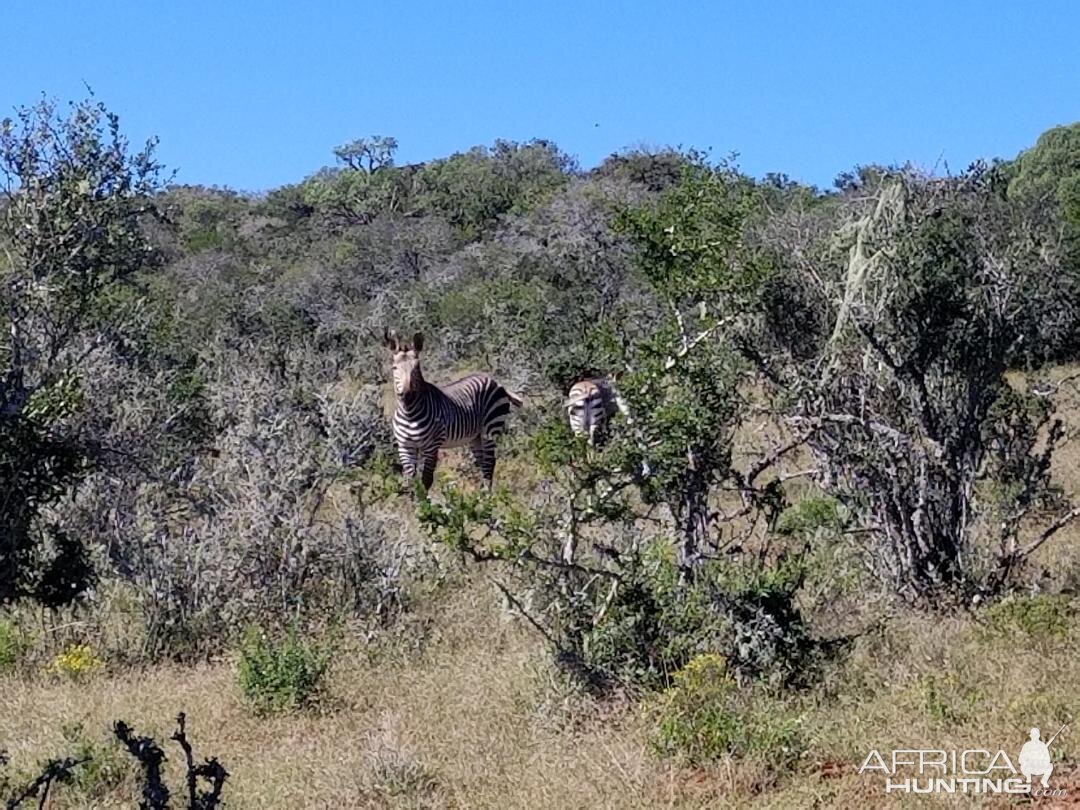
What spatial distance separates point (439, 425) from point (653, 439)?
7.92 m

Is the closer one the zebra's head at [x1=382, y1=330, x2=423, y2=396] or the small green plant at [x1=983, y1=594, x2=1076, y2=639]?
the small green plant at [x1=983, y1=594, x2=1076, y2=639]

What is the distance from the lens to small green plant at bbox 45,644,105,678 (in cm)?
775

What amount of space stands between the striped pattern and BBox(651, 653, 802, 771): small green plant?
831 centimetres

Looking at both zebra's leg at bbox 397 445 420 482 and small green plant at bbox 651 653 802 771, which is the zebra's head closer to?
zebra's leg at bbox 397 445 420 482

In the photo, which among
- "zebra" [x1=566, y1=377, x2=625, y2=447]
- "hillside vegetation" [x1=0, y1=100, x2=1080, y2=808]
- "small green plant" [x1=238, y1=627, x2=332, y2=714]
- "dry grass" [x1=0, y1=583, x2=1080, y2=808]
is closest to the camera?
"dry grass" [x1=0, y1=583, x2=1080, y2=808]

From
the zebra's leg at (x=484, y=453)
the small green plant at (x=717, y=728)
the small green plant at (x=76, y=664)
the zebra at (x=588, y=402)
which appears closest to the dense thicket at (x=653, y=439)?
the small green plant at (x=76, y=664)

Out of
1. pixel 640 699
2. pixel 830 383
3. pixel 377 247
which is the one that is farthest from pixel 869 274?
pixel 377 247

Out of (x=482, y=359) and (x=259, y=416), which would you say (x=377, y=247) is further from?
(x=259, y=416)

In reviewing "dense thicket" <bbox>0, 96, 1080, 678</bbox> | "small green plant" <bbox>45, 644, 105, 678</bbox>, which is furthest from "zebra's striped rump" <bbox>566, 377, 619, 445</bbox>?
"small green plant" <bbox>45, 644, 105, 678</bbox>

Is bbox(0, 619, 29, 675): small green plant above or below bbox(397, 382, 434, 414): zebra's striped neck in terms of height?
below

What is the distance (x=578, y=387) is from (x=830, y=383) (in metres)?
7.97

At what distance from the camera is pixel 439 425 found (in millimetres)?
14430

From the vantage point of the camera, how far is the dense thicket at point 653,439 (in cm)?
598

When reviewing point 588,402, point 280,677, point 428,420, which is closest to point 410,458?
point 428,420
